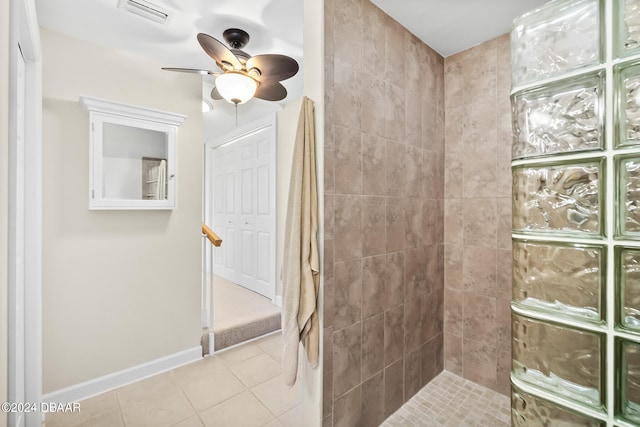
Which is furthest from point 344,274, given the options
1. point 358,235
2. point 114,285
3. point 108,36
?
point 108,36

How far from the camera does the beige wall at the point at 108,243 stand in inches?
75.5

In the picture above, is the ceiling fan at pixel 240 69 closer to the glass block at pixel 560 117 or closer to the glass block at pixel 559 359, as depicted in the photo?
the glass block at pixel 560 117

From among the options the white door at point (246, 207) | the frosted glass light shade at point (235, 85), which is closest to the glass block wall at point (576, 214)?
the frosted glass light shade at point (235, 85)

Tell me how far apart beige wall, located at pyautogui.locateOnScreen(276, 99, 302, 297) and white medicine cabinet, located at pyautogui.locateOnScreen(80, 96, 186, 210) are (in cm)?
128

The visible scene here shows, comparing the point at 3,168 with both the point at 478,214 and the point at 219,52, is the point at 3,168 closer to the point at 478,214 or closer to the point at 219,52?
the point at 219,52

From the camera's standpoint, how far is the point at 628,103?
2.23 ft

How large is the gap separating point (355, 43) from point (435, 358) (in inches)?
82.8

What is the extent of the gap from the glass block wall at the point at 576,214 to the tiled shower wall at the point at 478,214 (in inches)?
48.4

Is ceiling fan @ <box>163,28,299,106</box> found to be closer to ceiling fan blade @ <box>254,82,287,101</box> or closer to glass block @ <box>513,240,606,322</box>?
ceiling fan blade @ <box>254,82,287,101</box>

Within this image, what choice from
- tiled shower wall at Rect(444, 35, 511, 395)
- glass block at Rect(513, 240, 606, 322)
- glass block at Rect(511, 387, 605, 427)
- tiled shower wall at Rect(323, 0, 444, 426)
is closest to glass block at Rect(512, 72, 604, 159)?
glass block at Rect(513, 240, 606, 322)

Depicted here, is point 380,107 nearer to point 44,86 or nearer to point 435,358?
point 435,358

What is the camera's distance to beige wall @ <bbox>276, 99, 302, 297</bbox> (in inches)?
131

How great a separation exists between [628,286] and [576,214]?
19 cm

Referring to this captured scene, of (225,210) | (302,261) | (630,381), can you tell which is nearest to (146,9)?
(302,261)
